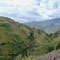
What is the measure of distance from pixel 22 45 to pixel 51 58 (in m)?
128

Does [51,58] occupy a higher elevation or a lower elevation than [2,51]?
higher

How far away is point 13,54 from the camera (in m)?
144

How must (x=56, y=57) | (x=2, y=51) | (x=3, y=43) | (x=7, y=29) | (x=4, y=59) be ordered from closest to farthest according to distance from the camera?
(x=56, y=57), (x=4, y=59), (x=2, y=51), (x=3, y=43), (x=7, y=29)

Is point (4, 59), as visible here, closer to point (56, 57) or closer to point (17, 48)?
point (17, 48)

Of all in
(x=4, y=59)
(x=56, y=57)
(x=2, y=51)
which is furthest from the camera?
(x=2, y=51)

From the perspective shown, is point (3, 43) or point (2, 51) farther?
point (3, 43)

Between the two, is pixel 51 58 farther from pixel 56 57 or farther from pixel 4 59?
pixel 4 59

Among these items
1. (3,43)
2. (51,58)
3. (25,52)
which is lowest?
(25,52)

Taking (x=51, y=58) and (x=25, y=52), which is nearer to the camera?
(x=51, y=58)

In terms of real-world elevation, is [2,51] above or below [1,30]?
below

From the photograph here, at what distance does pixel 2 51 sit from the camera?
5610 inches

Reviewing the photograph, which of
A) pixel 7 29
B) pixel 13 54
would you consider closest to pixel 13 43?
pixel 13 54

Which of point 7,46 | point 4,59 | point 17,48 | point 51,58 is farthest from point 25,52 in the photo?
point 51,58

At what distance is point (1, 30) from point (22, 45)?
3143cm
